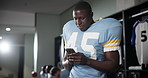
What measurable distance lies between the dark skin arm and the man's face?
17 cm

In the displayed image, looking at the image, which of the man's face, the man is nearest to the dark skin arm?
the man

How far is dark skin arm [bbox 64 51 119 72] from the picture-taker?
32.8 inches

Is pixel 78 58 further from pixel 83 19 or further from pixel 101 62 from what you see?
pixel 83 19

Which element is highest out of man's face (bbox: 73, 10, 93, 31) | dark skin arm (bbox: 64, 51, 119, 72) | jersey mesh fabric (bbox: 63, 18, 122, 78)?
man's face (bbox: 73, 10, 93, 31)

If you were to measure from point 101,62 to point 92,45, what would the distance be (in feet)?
0.29

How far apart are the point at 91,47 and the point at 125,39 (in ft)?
6.12

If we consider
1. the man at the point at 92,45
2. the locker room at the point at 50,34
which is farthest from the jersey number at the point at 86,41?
the locker room at the point at 50,34

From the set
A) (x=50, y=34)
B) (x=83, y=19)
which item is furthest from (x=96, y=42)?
(x=50, y=34)

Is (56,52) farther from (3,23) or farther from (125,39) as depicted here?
(125,39)

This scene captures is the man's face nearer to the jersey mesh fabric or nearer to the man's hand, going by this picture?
the jersey mesh fabric

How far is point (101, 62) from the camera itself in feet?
2.82

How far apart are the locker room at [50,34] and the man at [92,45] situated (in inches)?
2.9

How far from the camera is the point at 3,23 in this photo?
601 cm

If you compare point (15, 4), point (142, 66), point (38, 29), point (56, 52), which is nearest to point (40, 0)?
point (15, 4)
